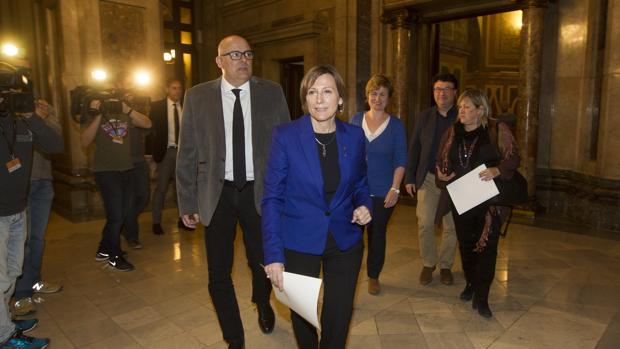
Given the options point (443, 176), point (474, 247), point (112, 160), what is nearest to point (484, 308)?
point (474, 247)

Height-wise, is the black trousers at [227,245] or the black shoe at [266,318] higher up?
the black trousers at [227,245]

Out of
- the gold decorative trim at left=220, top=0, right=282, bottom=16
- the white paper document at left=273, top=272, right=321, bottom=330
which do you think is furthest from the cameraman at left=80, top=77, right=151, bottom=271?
the gold decorative trim at left=220, top=0, right=282, bottom=16

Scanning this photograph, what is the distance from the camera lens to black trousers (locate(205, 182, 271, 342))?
9.20ft

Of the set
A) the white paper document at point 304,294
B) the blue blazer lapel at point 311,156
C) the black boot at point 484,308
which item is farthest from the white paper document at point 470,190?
the white paper document at point 304,294

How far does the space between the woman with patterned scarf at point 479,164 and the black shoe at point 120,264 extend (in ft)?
10.5

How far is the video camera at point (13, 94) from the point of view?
9.36ft

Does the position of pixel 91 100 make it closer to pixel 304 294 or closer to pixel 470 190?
pixel 304 294

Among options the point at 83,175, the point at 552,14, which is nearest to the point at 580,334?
the point at 552,14

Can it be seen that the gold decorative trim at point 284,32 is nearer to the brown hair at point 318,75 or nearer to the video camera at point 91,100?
the video camera at point 91,100

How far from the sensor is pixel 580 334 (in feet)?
10.5

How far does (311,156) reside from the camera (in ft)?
7.09

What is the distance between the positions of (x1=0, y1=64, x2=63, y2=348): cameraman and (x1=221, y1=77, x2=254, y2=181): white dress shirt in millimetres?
1337

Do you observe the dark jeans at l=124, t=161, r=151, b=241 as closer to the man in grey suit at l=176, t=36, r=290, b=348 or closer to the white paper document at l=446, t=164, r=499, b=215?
the man in grey suit at l=176, t=36, r=290, b=348

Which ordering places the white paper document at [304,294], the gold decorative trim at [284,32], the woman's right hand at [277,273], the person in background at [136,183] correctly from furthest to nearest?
the gold decorative trim at [284,32]
the person in background at [136,183]
the woman's right hand at [277,273]
the white paper document at [304,294]
